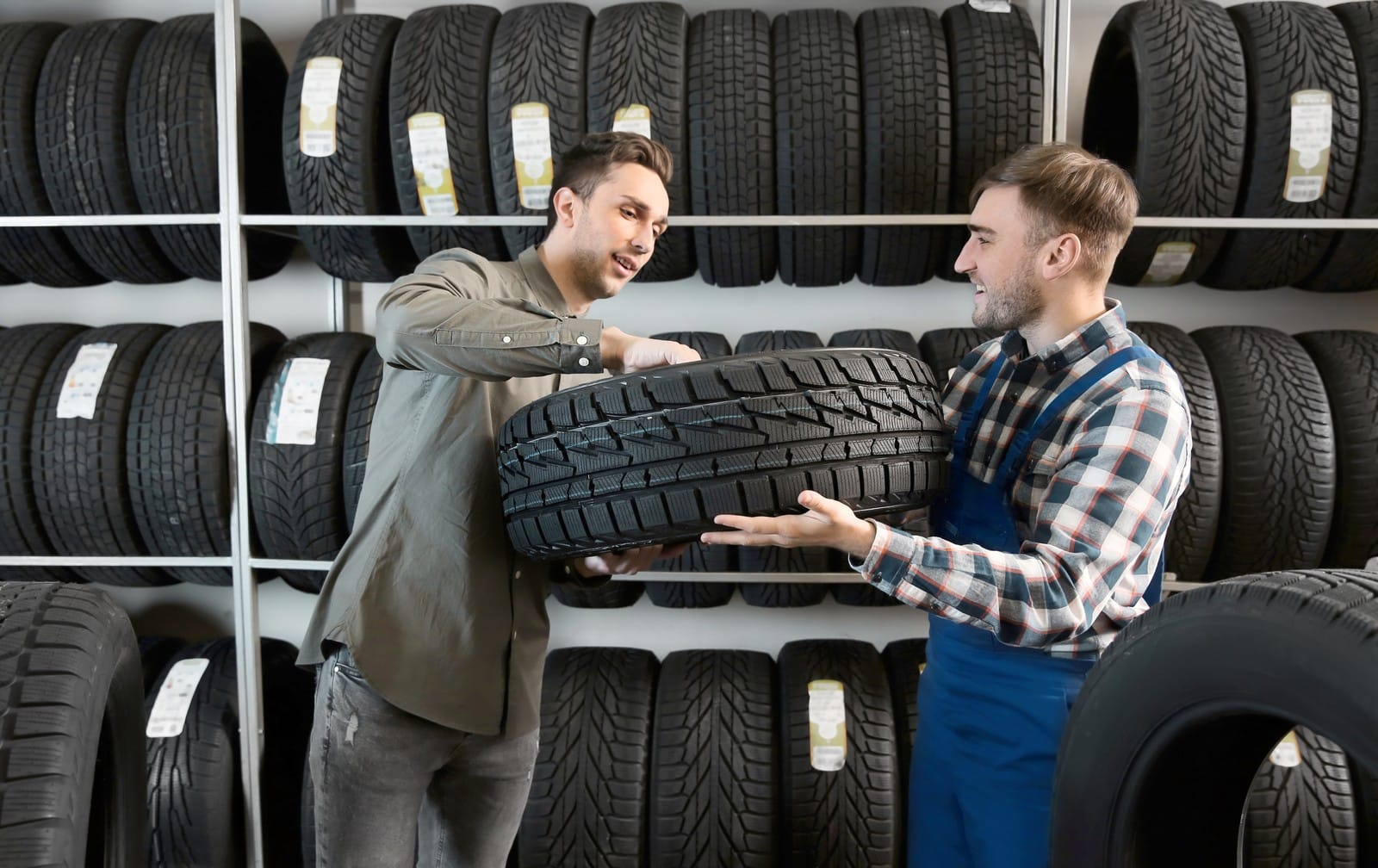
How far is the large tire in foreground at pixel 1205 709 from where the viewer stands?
926mm

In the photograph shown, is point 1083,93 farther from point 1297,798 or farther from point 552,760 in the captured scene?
point 552,760

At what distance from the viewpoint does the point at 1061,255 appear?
1.58m

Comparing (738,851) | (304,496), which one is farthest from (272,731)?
(738,851)

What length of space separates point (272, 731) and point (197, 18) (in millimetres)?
2291

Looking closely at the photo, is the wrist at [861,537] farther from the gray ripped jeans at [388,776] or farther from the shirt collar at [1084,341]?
the gray ripped jeans at [388,776]

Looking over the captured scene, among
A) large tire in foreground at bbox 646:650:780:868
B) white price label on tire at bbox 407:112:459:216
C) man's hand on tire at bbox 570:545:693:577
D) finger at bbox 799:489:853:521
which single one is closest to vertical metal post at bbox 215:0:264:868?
white price label on tire at bbox 407:112:459:216

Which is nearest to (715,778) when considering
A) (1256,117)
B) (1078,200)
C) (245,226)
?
(1078,200)

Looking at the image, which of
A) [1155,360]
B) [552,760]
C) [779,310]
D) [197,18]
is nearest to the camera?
[1155,360]

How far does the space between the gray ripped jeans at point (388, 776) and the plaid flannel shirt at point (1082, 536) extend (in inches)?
34.9

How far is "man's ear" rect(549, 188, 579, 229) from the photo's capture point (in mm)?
1761

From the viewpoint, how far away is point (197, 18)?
8.86ft

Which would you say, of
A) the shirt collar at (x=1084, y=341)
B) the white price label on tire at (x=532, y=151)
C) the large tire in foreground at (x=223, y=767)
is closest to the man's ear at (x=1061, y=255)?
the shirt collar at (x=1084, y=341)

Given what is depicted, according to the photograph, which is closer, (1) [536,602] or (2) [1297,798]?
(1) [536,602]

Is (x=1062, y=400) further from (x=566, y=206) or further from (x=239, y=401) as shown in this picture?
(x=239, y=401)
